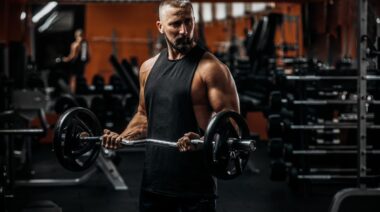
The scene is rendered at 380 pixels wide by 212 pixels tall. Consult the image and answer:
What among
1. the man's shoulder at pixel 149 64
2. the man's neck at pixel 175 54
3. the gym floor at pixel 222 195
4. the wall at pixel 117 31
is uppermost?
the man's neck at pixel 175 54

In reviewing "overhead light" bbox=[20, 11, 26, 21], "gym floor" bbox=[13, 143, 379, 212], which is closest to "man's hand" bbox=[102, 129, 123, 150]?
"gym floor" bbox=[13, 143, 379, 212]

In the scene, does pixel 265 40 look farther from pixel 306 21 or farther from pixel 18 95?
pixel 18 95

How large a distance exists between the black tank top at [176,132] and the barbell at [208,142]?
87mm

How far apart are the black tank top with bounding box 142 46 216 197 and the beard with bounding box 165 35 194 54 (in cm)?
3

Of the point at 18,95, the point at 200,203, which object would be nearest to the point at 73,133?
the point at 200,203

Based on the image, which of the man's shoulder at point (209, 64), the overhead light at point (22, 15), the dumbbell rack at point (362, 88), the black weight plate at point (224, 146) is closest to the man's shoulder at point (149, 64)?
the man's shoulder at point (209, 64)

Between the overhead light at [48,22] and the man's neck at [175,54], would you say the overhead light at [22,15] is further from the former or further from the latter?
the overhead light at [48,22]

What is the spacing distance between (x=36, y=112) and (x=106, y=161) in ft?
3.24

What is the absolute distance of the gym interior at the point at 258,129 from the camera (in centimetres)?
325

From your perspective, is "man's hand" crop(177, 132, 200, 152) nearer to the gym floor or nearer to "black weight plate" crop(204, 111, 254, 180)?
"black weight plate" crop(204, 111, 254, 180)

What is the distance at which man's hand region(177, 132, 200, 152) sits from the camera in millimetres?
2428

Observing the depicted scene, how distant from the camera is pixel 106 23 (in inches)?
599

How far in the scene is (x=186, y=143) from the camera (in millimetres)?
2430

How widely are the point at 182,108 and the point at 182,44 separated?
9.4 inches
